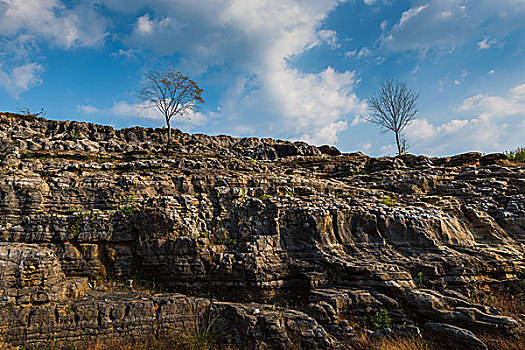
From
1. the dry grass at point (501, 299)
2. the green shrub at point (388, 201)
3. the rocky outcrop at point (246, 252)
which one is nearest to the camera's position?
the rocky outcrop at point (246, 252)

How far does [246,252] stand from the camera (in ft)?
35.4

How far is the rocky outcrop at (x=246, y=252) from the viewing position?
8633 mm

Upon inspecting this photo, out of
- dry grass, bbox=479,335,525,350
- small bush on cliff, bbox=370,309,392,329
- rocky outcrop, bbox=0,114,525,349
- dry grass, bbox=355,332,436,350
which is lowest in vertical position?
dry grass, bbox=355,332,436,350

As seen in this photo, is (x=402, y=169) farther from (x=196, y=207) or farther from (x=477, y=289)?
(x=196, y=207)

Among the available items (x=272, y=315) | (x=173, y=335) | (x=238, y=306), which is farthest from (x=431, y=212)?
(x=173, y=335)

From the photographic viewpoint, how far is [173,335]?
881 cm

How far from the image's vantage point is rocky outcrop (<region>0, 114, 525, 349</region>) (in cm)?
863

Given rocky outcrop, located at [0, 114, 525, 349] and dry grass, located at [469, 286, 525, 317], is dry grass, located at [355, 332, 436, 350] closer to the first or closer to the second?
rocky outcrop, located at [0, 114, 525, 349]

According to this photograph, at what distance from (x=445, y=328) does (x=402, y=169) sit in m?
13.3

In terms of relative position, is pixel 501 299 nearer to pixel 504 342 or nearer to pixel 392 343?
pixel 504 342

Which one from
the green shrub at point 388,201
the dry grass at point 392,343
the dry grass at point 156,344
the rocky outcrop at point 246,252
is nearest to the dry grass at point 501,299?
the rocky outcrop at point 246,252

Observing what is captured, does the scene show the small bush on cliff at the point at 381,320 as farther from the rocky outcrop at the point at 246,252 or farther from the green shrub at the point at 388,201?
the green shrub at the point at 388,201

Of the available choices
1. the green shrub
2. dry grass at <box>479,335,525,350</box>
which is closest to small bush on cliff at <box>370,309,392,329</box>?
dry grass at <box>479,335,525,350</box>

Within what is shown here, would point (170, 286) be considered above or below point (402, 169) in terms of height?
below
